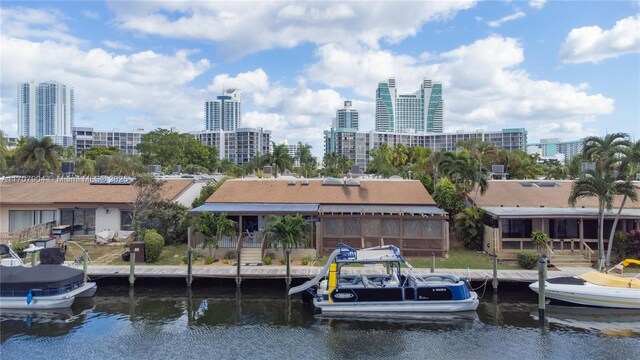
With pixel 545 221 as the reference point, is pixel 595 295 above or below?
below

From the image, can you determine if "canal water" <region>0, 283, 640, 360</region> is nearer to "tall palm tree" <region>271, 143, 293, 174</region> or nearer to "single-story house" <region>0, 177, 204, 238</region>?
"single-story house" <region>0, 177, 204, 238</region>

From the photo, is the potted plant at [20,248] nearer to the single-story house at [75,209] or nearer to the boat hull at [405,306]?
the single-story house at [75,209]

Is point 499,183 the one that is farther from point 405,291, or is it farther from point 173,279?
point 173,279

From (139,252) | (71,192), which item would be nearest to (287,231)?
(139,252)

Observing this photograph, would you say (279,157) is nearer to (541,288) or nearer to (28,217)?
(28,217)

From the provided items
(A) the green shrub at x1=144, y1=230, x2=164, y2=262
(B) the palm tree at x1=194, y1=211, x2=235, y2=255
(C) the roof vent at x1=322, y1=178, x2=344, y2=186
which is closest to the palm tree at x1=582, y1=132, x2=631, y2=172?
(C) the roof vent at x1=322, y1=178, x2=344, y2=186

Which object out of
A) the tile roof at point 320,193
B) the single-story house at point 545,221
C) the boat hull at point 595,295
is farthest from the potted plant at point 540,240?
the tile roof at point 320,193
